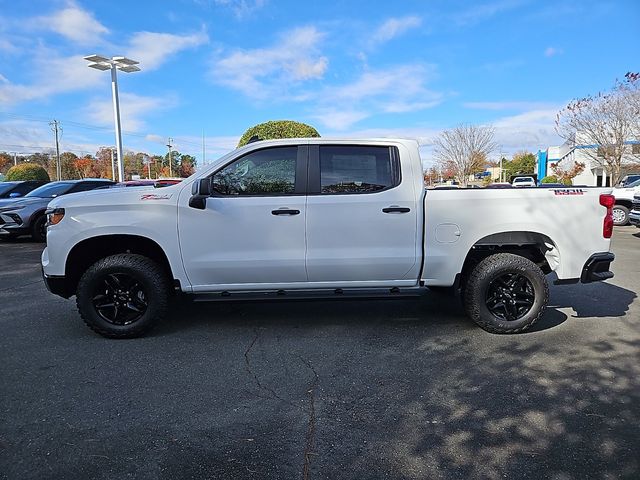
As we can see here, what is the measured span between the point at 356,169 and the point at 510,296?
6.70ft

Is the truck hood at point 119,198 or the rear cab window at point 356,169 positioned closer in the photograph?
the truck hood at point 119,198

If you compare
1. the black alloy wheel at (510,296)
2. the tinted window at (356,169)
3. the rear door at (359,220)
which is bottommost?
the black alloy wheel at (510,296)

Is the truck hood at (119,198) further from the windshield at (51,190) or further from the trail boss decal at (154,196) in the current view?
the windshield at (51,190)

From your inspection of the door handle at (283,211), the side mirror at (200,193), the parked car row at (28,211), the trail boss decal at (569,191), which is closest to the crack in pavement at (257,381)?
the door handle at (283,211)

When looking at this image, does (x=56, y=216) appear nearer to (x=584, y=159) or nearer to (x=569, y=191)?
(x=569, y=191)

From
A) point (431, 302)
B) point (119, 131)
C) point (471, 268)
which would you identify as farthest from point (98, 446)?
point (119, 131)

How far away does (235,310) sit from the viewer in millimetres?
5707

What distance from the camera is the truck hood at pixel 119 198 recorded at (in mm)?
4551

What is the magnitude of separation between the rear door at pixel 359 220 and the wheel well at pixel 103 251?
159cm

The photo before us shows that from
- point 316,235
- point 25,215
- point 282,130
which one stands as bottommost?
point 25,215

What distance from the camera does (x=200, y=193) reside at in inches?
174

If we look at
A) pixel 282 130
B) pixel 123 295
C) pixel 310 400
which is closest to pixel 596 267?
pixel 310 400

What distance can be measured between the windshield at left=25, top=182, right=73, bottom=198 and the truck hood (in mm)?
8807

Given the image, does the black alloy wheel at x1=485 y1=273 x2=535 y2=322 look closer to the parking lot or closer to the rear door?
the parking lot
